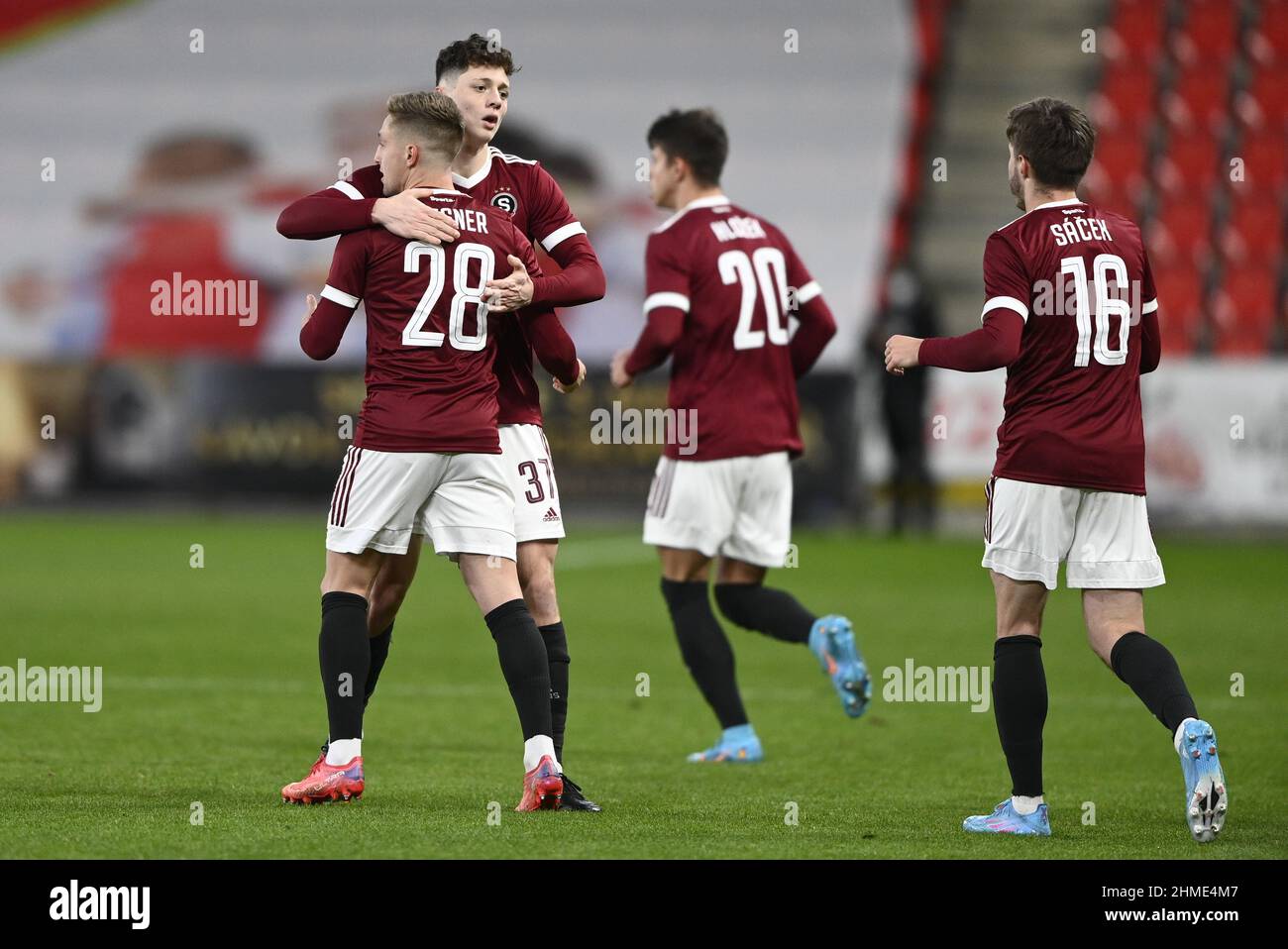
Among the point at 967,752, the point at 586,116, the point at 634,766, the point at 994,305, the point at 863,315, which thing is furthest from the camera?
the point at 586,116

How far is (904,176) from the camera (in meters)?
22.4

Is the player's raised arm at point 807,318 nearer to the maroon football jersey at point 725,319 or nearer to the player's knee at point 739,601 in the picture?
the maroon football jersey at point 725,319

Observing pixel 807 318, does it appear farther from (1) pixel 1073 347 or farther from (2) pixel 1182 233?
(2) pixel 1182 233

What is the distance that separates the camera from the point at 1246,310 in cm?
2020

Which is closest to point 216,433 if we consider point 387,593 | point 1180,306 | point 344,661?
point 1180,306

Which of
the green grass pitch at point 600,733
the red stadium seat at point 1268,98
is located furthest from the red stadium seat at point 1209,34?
the green grass pitch at point 600,733

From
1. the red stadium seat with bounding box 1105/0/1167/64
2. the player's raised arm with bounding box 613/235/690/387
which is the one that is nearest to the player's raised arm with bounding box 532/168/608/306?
the player's raised arm with bounding box 613/235/690/387

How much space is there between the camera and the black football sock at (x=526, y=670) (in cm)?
493

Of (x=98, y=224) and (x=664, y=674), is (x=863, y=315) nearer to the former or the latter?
(x=98, y=224)

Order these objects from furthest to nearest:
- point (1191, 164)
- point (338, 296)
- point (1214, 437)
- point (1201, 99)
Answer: point (1201, 99), point (1191, 164), point (1214, 437), point (338, 296)

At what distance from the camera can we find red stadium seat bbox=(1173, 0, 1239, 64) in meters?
21.5

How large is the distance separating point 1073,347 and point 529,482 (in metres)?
1.63

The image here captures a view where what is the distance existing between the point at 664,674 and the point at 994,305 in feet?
13.8
